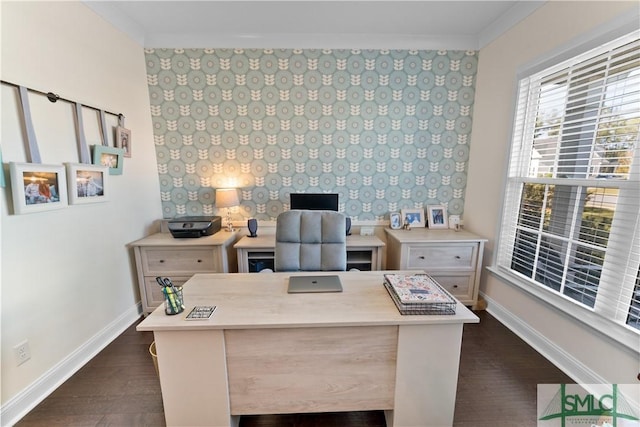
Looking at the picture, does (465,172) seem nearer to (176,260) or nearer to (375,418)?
(375,418)

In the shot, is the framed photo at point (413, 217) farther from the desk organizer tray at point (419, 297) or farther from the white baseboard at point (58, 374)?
the white baseboard at point (58, 374)

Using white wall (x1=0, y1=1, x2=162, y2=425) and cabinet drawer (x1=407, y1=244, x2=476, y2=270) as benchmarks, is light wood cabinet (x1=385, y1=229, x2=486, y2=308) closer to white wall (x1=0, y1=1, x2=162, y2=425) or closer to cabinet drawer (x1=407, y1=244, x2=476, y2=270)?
cabinet drawer (x1=407, y1=244, x2=476, y2=270)

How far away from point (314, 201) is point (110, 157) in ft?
5.99

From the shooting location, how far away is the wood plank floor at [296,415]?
144 centimetres

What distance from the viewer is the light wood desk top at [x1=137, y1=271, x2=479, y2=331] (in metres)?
1.12

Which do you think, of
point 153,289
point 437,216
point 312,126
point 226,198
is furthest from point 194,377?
point 437,216

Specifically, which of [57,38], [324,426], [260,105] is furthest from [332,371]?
[57,38]

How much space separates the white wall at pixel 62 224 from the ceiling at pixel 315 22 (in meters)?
0.31

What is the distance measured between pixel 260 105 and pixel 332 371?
2560mm

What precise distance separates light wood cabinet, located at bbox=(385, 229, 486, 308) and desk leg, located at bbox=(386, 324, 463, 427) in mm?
1309

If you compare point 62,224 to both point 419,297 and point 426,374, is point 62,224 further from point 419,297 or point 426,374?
point 426,374

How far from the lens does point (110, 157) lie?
83.8 inches

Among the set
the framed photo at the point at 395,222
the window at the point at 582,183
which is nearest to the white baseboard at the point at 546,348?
the window at the point at 582,183

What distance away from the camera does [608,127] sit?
5.15 feet
